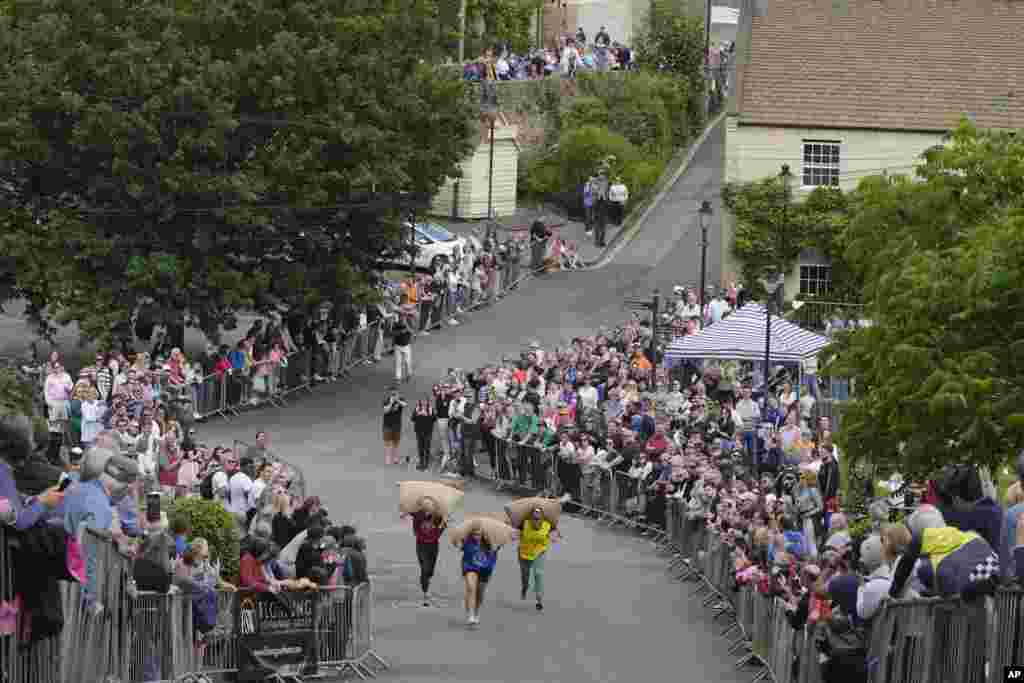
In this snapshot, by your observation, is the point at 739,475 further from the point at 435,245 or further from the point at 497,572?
the point at 435,245

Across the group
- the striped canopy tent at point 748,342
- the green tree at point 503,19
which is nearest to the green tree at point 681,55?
the green tree at point 503,19

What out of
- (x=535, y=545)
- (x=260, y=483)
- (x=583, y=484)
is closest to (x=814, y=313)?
(x=583, y=484)

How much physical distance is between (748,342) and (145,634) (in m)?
20.0

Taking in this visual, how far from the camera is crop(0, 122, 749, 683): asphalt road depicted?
26.1 metres

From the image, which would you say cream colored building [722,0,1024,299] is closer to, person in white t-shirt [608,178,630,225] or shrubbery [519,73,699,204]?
person in white t-shirt [608,178,630,225]

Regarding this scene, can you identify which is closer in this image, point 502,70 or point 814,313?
point 814,313

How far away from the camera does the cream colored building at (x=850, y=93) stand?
55.9 metres

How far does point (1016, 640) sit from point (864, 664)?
183 centimetres

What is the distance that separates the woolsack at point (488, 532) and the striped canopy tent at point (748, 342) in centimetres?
1216

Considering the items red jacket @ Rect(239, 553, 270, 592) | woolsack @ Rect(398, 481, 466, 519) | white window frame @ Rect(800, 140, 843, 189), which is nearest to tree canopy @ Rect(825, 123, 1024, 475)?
woolsack @ Rect(398, 481, 466, 519)

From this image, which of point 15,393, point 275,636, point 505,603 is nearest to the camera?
point 275,636

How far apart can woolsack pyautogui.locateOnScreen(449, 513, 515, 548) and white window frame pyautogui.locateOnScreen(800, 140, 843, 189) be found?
29.1 meters

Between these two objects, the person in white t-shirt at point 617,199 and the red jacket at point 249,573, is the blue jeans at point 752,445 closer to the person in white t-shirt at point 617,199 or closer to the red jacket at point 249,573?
the red jacket at point 249,573

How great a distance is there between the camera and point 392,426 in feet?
132
